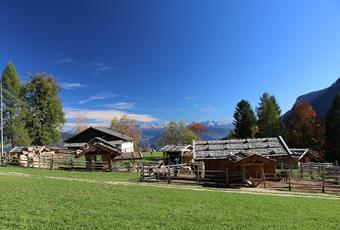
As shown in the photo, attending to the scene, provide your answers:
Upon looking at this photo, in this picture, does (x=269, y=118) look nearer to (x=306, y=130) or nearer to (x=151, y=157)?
(x=306, y=130)

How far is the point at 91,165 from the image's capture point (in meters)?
40.2

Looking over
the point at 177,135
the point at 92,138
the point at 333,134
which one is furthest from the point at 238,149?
the point at 177,135

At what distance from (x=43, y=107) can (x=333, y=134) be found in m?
52.3

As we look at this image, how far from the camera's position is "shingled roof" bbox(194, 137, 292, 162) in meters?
32.9

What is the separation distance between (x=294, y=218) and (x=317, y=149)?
4703 cm

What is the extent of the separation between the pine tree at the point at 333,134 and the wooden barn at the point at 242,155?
77.7ft

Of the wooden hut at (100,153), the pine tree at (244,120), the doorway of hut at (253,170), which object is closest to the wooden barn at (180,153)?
the wooden hut at (100,153)

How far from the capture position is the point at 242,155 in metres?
31.1

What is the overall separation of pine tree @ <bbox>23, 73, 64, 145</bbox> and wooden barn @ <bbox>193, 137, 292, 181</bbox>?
118ft

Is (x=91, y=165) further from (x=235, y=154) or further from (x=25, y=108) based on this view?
(x=25, y=108)

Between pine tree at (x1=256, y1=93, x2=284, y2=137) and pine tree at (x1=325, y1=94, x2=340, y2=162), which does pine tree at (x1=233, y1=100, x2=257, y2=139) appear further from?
pine tree at (x1=325, y1=94, x2=340, y2=162)

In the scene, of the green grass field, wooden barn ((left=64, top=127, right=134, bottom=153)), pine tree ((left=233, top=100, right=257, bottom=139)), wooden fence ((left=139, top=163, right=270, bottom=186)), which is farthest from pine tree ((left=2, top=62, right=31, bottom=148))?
pine tree ((left=233, top=100, right=257, bottom=139))

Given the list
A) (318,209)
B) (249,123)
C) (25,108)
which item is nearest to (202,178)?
(318,209)

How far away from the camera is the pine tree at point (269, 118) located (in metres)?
68.8
